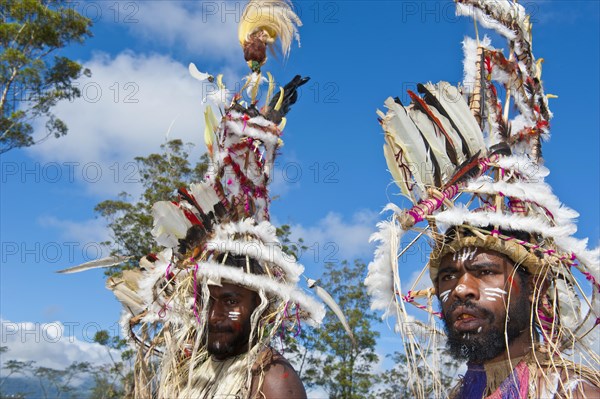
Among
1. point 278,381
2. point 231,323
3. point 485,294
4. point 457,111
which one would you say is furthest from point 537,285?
point 231,323

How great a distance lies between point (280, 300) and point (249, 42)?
2061 mm

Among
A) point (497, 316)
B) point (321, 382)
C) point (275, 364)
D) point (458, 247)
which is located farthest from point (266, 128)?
point (321, 382)

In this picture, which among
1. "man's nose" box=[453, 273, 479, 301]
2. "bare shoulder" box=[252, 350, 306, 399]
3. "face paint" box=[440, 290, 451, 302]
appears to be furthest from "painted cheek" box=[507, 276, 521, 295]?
"bare shoulder" box=[252, 350, 306, 399]

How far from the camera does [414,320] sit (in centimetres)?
298

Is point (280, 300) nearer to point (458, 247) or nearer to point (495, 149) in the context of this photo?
point (458, 247)

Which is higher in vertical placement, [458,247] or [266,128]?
[266,128]

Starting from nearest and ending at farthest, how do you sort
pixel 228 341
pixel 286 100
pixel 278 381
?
pixel 278 381
pixel 228 341
pixel 286 100

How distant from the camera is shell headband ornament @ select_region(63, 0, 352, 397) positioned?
3600 mm

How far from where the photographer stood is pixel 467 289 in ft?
8.42

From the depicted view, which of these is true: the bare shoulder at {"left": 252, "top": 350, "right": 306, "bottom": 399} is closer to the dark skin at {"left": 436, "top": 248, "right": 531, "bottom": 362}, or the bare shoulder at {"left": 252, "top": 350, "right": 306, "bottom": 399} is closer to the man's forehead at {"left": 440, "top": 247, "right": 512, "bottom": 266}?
the dark skin at {"left": 436, "top": 248, "right": 531, "bottom": 362}

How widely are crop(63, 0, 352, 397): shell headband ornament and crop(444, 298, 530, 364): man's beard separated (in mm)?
1246

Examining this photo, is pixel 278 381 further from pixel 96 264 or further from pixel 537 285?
pixel 96 264

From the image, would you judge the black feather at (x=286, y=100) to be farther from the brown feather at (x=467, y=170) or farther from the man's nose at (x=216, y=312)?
the brown feather at (x=467, y=170)

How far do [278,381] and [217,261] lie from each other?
832 mm
